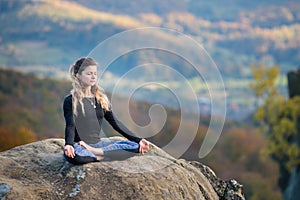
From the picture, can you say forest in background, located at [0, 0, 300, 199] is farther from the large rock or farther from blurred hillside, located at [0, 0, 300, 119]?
the large rock

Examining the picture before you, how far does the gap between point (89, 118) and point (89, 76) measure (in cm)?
61

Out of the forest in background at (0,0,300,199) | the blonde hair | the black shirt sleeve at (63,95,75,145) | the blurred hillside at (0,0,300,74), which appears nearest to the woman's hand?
the blonde hair

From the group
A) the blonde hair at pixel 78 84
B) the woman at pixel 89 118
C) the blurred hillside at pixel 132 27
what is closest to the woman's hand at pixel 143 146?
the woman at pixel 89 118

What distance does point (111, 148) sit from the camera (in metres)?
8.05

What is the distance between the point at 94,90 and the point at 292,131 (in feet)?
135

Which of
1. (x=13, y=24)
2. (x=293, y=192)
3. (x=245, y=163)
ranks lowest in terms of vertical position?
(x=245, y=163)

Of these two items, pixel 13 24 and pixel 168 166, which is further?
pixel 13 24

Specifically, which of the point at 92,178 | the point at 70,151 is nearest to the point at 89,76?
the point at 70,151

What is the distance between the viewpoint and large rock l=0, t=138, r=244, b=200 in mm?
7137

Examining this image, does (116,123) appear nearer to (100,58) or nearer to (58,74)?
(100,58)

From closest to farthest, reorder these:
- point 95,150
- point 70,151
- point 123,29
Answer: point 70,151 → point 95,150 → point 123,29

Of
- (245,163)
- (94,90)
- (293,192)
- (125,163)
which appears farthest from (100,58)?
(245,163)

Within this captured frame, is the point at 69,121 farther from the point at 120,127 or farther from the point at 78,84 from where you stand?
the point at 120,127

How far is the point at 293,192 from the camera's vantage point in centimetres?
3528
